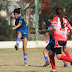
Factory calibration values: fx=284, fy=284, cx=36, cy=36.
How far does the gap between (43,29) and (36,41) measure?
0.86 m

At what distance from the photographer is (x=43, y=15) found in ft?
57.7

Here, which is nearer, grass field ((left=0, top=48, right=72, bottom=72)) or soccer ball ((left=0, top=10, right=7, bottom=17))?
grass field ((left=0, top=48, right=72, bottom=72))

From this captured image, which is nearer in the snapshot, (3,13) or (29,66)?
(29,66)

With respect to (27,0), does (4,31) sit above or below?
below

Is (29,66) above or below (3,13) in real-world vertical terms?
below

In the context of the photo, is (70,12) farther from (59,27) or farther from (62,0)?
(59,27)

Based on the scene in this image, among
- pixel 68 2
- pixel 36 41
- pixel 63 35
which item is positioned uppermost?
pixel 68 2

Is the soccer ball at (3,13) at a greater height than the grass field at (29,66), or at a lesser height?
greater

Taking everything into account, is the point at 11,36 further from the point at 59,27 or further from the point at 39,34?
the point at 59,27

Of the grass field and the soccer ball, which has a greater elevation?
the soccer ball

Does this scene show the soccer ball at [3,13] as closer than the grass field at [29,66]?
No

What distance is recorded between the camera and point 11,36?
17609 mm

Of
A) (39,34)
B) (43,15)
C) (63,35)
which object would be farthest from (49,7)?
(63,35)

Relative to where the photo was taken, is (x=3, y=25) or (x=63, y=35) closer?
(x=63, y=35)
